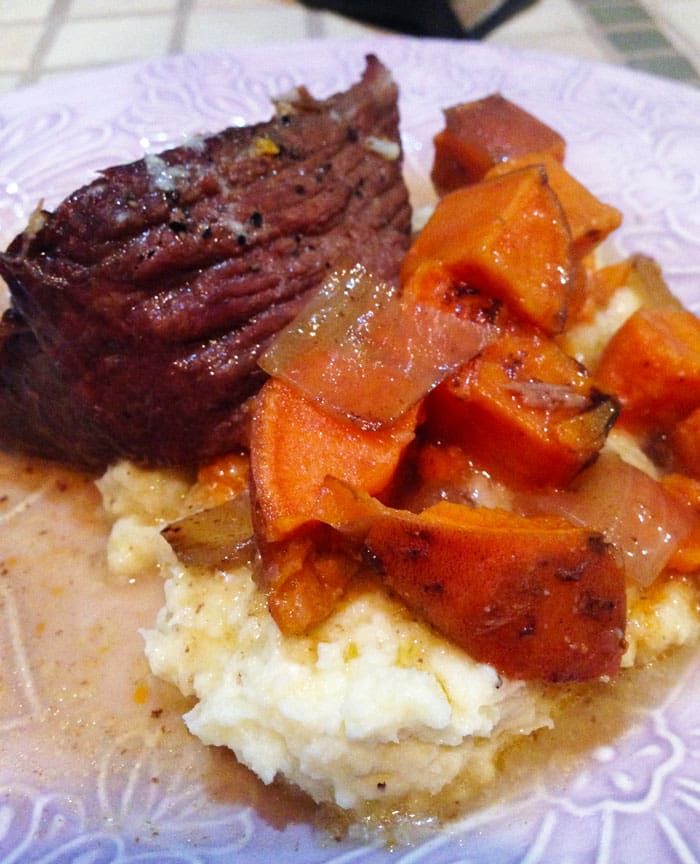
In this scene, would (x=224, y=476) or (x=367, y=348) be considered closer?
(x=367, y=348)

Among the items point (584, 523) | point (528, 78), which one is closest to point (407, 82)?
point (528, 78)

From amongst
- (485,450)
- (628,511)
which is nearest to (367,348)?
(485,450)

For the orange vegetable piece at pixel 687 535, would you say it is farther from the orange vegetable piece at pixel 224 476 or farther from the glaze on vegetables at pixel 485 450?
the orange vegetable piece at pixel 224 476

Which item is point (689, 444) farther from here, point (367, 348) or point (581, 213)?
point (367, 348)

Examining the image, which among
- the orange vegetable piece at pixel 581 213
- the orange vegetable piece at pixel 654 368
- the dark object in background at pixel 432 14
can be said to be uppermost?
the orange vegetable piece at pixel 581 213

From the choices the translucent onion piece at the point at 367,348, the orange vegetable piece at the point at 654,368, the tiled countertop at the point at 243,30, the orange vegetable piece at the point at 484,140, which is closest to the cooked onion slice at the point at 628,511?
the orange vegetable piece at the point at 654,368

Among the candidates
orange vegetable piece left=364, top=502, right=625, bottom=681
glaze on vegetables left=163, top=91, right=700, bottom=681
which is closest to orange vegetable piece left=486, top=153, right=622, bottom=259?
glaze on vegetables left=163, top=91, right=700, bottom=681
